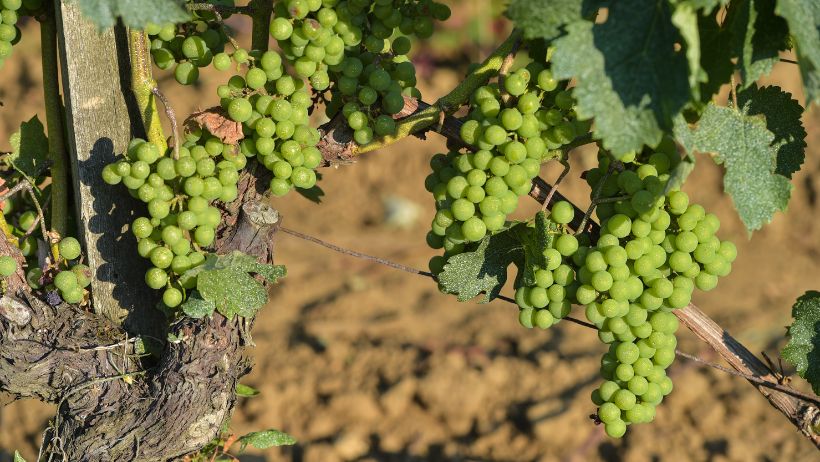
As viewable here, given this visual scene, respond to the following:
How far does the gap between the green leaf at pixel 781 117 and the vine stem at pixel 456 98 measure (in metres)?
0.40

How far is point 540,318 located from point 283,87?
0.59 m

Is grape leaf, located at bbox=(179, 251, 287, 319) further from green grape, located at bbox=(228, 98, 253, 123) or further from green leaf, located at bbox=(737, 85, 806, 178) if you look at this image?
green leaf, located at bbox=(737, 85, 806, 178)

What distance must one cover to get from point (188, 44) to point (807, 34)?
994mm

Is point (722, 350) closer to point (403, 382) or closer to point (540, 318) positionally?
point (540, 318)

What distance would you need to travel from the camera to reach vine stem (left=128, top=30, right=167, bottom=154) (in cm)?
150

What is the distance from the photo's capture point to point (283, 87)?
145cm

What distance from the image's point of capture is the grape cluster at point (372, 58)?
1.43 meters

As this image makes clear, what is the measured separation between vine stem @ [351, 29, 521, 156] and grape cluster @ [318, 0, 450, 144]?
30 mm

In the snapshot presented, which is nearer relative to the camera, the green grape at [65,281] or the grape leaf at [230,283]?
the grape leaf at [230,283]

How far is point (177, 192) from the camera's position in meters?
1.48

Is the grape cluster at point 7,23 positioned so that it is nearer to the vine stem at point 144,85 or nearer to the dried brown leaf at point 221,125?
the vine stem at point 144,85

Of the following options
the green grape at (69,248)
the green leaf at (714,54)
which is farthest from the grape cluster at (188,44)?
the green leaf at (714,54)

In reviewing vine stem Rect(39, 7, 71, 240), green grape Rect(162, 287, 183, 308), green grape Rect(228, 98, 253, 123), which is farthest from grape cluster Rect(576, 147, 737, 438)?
Result: vine stem Rect(39, 7, 71, 240)

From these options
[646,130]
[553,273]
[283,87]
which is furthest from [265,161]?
[646,130]
